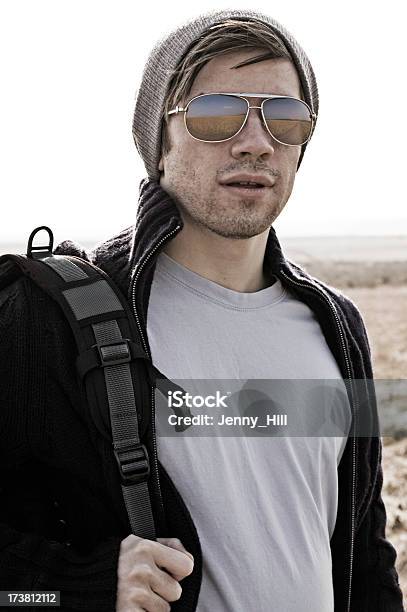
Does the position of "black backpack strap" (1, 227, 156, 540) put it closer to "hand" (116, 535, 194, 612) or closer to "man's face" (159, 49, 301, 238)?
"hand" (116, 535, 194, 612)

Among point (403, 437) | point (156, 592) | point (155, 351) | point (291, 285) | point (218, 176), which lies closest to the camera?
point (156, 592)

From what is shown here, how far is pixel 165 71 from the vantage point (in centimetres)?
268

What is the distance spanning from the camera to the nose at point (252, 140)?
2572mm

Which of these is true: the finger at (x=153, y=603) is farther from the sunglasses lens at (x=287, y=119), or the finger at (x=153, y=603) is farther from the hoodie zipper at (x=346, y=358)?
the sunglasses lens at (x=287, y=119)

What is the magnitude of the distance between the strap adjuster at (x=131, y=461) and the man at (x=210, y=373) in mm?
48

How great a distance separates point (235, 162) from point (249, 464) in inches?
33.1

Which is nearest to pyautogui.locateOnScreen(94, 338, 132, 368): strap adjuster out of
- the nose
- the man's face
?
the man's face

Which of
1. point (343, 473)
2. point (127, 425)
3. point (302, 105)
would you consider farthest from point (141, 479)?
point (302, 105)

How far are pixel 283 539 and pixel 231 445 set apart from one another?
284mm

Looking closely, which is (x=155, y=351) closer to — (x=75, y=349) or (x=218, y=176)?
(x=75, y=349)

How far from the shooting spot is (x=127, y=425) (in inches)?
82.7

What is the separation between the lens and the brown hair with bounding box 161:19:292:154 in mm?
2584

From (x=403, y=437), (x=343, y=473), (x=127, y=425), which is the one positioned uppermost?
(x=127, y=425)

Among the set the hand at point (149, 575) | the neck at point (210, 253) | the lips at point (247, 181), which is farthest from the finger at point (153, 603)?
the lips at point (247, 181)
